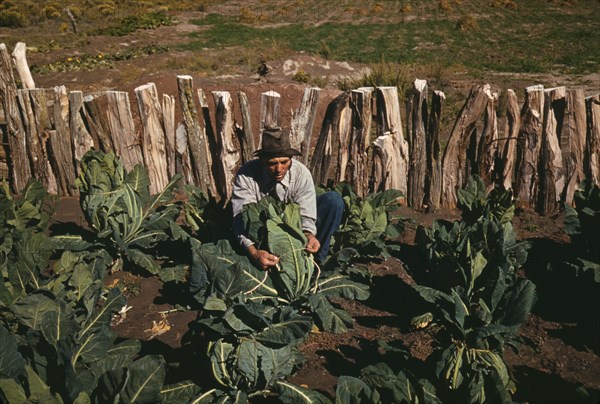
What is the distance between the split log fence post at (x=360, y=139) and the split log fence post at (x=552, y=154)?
1753 mm

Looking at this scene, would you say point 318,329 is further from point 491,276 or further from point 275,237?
point 491,276

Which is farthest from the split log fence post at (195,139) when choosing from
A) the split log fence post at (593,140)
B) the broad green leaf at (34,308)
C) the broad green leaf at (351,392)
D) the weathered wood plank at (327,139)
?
the split log fence post at (593,140)

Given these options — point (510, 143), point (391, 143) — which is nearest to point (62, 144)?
point (391, 143)

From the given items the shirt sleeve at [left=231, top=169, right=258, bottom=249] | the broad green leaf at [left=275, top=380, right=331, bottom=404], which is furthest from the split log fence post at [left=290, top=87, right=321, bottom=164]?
the broad green leaf at [left=275, top=380, right=331, bottom=404]

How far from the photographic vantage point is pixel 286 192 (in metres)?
4.60

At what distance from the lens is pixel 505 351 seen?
3.96 metres

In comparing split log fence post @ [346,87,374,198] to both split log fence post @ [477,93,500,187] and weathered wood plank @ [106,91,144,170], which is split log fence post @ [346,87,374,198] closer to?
split log fence post @ [477,93,500,187]

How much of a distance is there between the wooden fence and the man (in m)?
1.20

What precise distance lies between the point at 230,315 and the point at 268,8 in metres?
28.1

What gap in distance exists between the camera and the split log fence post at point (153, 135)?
19.5 ft

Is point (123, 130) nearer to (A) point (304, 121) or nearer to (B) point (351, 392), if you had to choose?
(A) point (304, 121)

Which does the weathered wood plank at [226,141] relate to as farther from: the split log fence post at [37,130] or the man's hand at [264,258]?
the split log fence post at [37,130]

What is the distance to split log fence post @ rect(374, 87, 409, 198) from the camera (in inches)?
221

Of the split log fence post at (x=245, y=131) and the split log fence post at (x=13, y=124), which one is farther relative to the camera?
the split log fence post at (x=13, y=124)
